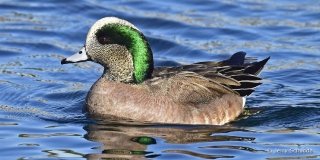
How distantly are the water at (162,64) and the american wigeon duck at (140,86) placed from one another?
16cm

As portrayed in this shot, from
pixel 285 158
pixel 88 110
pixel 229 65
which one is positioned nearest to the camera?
pixel 285 158

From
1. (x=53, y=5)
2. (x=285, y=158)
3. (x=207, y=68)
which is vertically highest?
(x=53, y=5)

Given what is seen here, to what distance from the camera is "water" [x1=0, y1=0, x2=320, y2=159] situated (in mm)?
8352

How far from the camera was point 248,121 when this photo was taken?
31.5 feet

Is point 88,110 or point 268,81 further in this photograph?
point 268,81

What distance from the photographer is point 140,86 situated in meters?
9.34

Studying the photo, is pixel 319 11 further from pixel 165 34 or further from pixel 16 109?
pixel 16 109

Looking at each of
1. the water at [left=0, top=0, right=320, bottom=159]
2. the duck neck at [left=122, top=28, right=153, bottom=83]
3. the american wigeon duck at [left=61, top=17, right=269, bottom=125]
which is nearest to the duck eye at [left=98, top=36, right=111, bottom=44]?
the american wigeon duck at [left=61, top=17, right=269, bottom=125]

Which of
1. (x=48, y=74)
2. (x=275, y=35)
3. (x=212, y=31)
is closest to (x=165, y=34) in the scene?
(x=212, y=31)

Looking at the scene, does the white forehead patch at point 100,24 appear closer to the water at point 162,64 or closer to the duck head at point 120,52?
the duck head at point 120,52

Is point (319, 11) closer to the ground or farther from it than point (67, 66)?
farther from it

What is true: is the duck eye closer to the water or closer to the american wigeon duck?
the american wigeon duck

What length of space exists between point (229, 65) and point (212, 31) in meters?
3.90

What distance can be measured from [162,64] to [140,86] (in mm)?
3321
